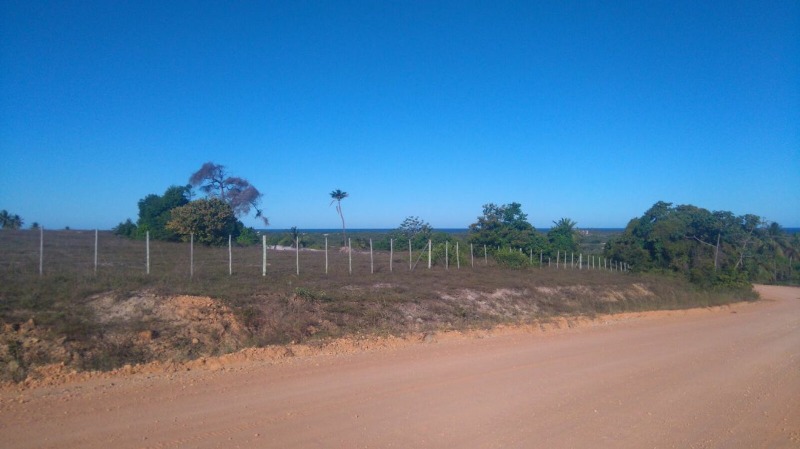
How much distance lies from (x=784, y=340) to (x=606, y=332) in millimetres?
5054

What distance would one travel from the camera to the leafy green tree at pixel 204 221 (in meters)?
30.8

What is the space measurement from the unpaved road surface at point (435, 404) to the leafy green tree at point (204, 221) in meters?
21.7

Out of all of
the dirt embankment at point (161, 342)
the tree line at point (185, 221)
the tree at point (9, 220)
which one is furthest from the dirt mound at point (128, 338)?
the tree at point (9, 220)

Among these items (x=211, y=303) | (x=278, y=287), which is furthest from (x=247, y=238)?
(x=211, y=303)

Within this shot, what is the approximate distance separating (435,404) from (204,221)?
85.9ft

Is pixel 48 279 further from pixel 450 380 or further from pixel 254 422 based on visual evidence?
pixel 450 380

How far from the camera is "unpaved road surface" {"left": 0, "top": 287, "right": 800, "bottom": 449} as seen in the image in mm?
6699

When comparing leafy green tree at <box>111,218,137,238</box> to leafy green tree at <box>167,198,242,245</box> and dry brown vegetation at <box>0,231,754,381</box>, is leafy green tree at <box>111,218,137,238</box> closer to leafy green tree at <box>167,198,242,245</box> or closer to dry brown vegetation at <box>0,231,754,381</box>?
leafy green tree at <box>167,198,242,245</box>

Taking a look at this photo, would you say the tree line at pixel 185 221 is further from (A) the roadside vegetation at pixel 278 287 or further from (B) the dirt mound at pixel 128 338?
(B) the dirt mound at pixel 128 338

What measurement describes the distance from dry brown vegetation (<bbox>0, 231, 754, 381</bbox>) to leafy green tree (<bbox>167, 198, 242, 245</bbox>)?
638cm

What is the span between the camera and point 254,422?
7.07m

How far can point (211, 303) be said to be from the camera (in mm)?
12828

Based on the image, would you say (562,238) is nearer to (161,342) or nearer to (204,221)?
(204,221)

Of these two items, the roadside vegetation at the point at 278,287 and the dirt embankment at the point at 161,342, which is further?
the roadside vegetation at the point at 278,287
